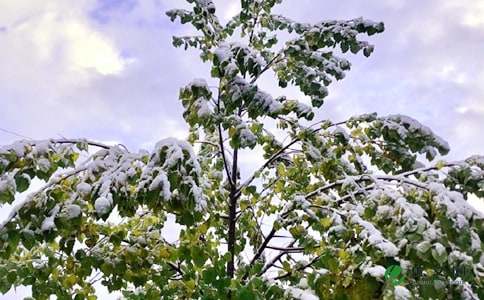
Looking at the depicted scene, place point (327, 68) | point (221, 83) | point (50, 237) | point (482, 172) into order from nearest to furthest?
point (50, 237) < point (482, 172) < point (221, 83) < point (327, 68)

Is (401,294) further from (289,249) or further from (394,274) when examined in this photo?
(289,249)

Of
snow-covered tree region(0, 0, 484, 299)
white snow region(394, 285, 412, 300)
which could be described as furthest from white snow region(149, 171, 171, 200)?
white snow region(394, 285, 412, 300)

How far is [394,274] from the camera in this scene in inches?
67.6

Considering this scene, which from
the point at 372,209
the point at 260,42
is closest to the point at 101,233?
the point at 372,209

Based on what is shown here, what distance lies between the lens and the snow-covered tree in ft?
6.34

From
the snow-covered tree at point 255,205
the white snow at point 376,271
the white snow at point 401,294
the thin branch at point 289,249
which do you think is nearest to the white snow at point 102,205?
the snow-covered tree at point 255,205

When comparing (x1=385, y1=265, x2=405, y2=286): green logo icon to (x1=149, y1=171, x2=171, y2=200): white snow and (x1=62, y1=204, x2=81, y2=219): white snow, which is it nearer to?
(x1=149, y1=171, x2=171, y2=200): white snow

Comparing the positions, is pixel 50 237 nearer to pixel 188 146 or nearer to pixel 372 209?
pixel 188 146

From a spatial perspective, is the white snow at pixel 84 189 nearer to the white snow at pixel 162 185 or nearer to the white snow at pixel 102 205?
the white snow at pixel 102 205

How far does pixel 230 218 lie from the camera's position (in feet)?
11.3

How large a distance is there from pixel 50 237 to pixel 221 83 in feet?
4.02

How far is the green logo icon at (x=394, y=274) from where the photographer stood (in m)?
1.71

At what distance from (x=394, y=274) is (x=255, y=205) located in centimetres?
198

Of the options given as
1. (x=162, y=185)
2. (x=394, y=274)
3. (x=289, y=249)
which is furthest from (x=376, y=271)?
(x=289, y=249)
